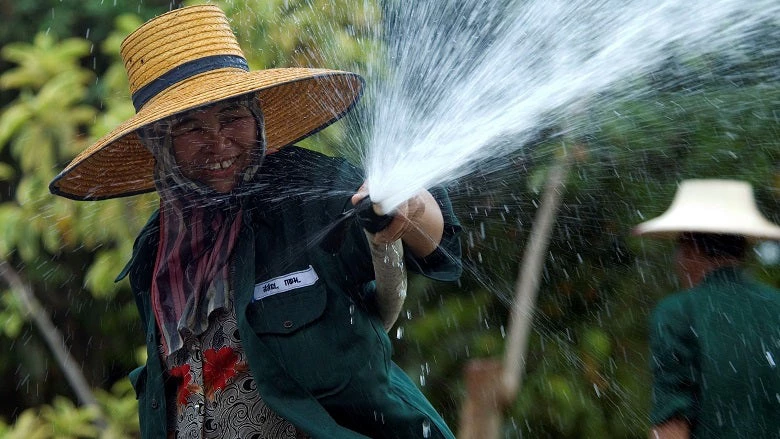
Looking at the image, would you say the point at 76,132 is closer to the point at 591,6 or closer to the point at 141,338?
the point at 141,338

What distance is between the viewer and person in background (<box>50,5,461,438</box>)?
86.0 inches

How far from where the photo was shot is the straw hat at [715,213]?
2.98 m

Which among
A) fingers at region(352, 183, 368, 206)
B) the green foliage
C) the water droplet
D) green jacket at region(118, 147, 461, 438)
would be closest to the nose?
green jacket at region(118, 147, 461, 438)

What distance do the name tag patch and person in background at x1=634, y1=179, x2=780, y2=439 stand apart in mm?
1147

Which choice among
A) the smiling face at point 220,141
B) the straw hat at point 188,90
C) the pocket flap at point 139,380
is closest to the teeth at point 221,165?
the smiling face at point 220,141

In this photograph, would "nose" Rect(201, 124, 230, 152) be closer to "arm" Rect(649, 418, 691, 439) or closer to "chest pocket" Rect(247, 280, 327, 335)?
"chest pocket" Rect(247, 280, 327, 335)

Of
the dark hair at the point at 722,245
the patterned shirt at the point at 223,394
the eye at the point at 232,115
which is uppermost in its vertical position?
the eye at the point at 232,115

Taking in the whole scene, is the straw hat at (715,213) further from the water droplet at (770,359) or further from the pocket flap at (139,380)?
the pocket flap at (139,380)

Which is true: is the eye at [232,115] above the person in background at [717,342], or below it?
above

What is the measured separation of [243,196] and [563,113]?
1718 mm

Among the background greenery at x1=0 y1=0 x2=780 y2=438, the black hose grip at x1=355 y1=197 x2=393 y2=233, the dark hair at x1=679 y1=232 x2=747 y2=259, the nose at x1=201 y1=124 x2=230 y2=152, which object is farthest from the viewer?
the background greenery at x1=0 y1=0 x2=780 y2=438

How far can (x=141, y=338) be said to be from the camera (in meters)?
4.50

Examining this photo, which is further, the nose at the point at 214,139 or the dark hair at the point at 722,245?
the dark hair at the point at 722,245

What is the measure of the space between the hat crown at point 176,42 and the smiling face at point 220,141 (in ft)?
0.62
